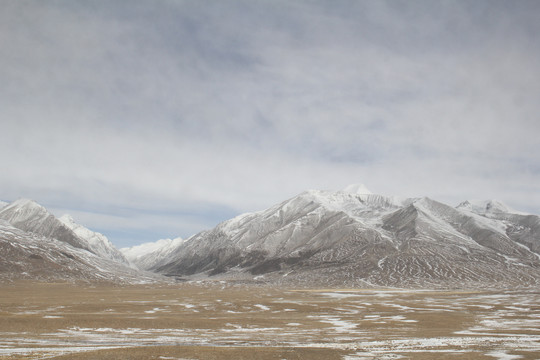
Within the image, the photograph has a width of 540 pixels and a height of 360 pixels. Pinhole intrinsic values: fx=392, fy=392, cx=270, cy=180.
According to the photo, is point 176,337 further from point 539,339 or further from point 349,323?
point 539,339

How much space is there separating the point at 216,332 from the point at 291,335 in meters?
11.0

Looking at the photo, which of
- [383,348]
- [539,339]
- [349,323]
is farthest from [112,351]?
[539,339]

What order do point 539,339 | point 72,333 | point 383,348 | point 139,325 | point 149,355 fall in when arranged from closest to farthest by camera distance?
point 149,355 → point 383,348 → point 539,339 → point 72,333 → point 139,325

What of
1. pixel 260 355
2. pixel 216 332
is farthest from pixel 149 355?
pixel 216 332

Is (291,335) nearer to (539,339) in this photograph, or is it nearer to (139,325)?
(139,325)

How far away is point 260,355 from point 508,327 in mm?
46797

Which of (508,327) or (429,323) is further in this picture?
(429,323)

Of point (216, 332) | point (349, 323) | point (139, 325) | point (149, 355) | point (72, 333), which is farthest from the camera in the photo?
point (349, 323)

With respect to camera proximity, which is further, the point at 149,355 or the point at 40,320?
the point at 40,320

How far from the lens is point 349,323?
221ft

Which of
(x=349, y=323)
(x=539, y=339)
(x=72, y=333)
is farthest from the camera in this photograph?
(x=349, y=323)

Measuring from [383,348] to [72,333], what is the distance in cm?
4003

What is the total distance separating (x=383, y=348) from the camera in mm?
41500

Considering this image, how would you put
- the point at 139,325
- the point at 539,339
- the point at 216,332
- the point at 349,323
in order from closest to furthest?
the point at 539,339, the point at 216,332, the point at 139,325, the point at 349,323
